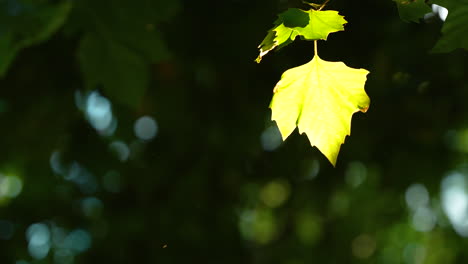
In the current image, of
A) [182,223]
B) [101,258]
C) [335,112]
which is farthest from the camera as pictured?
[101,258]

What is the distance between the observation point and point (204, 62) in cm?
333

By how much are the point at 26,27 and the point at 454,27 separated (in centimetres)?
109

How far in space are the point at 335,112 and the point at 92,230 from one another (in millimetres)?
3856

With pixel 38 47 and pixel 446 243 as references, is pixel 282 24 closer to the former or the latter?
pixel 38 47

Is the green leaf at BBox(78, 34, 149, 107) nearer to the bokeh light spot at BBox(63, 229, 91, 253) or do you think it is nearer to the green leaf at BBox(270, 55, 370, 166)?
the green leaf at BBox(270, 55, 370, 166)

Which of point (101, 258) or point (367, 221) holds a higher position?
point (101, 258)

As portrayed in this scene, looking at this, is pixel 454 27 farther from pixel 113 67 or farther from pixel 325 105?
pixel 113 67

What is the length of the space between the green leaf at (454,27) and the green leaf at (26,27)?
0.99 meters

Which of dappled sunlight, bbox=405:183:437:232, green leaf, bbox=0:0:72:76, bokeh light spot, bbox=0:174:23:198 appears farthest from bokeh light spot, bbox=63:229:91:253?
green leaf, bbox=0:0:72:76

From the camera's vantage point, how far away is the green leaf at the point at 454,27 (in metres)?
0.89

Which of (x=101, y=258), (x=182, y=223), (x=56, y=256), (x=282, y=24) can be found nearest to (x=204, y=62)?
(x=182, y=223)

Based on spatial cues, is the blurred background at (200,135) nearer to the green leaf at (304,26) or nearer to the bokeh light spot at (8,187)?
the bokeh light spot at (8,187)

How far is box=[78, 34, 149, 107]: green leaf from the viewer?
5.96 ft

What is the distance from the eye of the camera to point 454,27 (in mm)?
902
